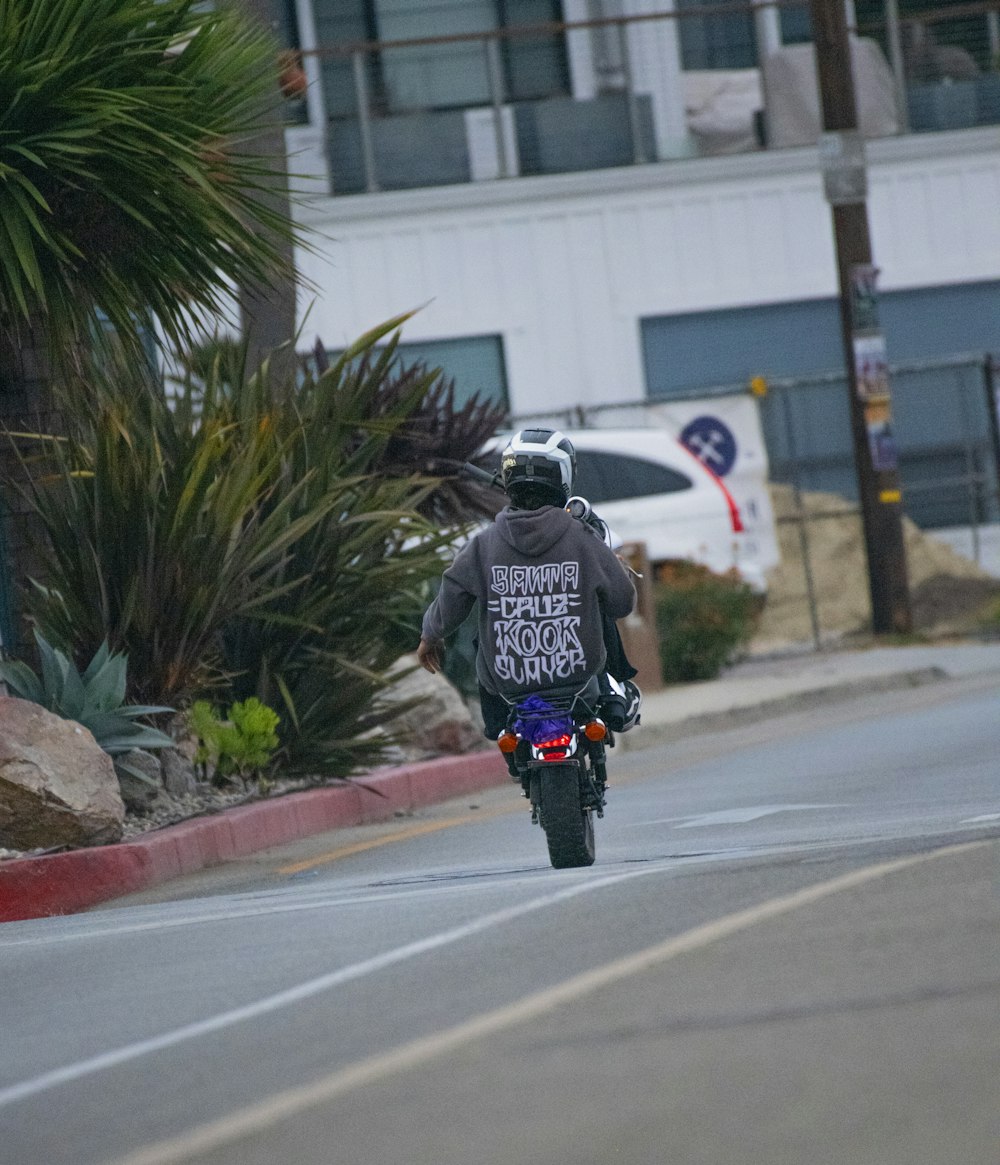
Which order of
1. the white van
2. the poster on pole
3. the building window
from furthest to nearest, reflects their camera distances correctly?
the building window
the poster on pole
the white van

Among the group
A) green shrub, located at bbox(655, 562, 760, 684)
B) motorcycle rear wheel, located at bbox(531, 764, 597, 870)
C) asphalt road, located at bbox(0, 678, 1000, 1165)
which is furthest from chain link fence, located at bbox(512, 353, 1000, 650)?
asphalt road, located at bbox(0, 678, 1000, 1165)

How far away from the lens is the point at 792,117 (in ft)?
84.5

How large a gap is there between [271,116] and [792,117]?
11.2 metres

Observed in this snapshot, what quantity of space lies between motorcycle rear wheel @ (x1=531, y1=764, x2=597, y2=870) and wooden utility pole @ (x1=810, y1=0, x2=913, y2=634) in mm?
12008

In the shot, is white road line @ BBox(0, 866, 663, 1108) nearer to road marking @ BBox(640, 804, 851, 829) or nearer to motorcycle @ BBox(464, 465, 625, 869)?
motorcycle @ BBox(464, 465, 625, 869)

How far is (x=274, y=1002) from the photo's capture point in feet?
19.0

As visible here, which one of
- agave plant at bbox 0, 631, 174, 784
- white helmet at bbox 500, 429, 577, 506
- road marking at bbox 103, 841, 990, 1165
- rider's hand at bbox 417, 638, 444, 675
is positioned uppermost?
white helmet at bbox 500, 429, 577, 506

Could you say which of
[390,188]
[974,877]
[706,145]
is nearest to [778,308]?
[706,145]

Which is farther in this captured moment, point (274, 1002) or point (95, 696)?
point (95, 696)

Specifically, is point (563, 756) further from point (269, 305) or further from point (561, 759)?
point (269, 305)

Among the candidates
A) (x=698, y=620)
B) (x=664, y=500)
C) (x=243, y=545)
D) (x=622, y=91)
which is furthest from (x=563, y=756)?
(x=622, y=91)

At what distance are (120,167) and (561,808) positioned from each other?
4.05 meters

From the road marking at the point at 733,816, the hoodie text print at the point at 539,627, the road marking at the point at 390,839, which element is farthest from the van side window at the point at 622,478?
the hoodie text print at the point at 539,627

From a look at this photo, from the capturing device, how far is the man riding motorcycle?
8.34 meters
